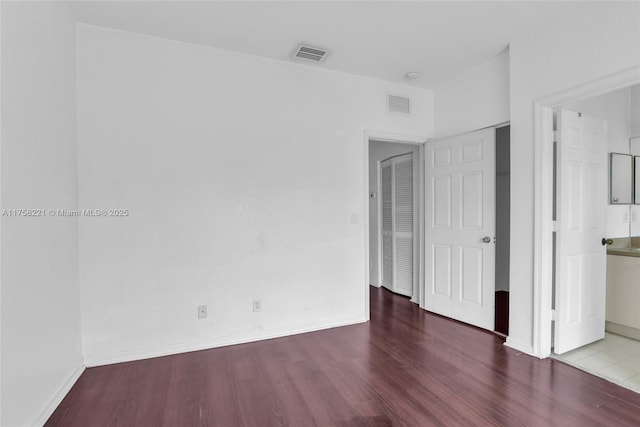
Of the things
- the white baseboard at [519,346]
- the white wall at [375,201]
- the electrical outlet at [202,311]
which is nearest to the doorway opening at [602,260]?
the white baseboard at [519,346]

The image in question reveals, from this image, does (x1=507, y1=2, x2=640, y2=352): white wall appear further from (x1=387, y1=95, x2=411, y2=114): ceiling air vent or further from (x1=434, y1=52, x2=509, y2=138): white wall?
(x1=387, y1=95, x2=411, y2=114): ceiling air vent

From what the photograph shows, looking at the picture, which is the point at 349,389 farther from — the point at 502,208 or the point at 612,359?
the point at 502,208

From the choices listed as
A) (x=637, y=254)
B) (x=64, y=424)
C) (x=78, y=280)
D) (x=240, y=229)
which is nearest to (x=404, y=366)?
(x=240, y=229)

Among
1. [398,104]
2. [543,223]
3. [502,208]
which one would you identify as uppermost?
[398,104]

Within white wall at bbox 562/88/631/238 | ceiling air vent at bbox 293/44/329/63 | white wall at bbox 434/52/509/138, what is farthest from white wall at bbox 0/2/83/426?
white wall at bbox 562/88/631/238

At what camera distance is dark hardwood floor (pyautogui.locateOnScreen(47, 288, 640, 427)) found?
1845mm

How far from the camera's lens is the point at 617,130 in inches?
129

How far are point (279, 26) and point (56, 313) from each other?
2.63m

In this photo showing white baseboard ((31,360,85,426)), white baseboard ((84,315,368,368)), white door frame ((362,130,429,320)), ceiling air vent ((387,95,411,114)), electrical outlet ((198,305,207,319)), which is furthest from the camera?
ceiling air vent ((387,95,411,114))

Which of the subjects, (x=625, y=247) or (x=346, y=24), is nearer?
(x=346, y=24)

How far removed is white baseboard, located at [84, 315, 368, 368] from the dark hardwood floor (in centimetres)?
7

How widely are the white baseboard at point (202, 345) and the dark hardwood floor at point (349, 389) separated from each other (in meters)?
0.07

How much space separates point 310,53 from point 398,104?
1261 mm

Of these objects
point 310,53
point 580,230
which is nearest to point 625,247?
point 580,230
